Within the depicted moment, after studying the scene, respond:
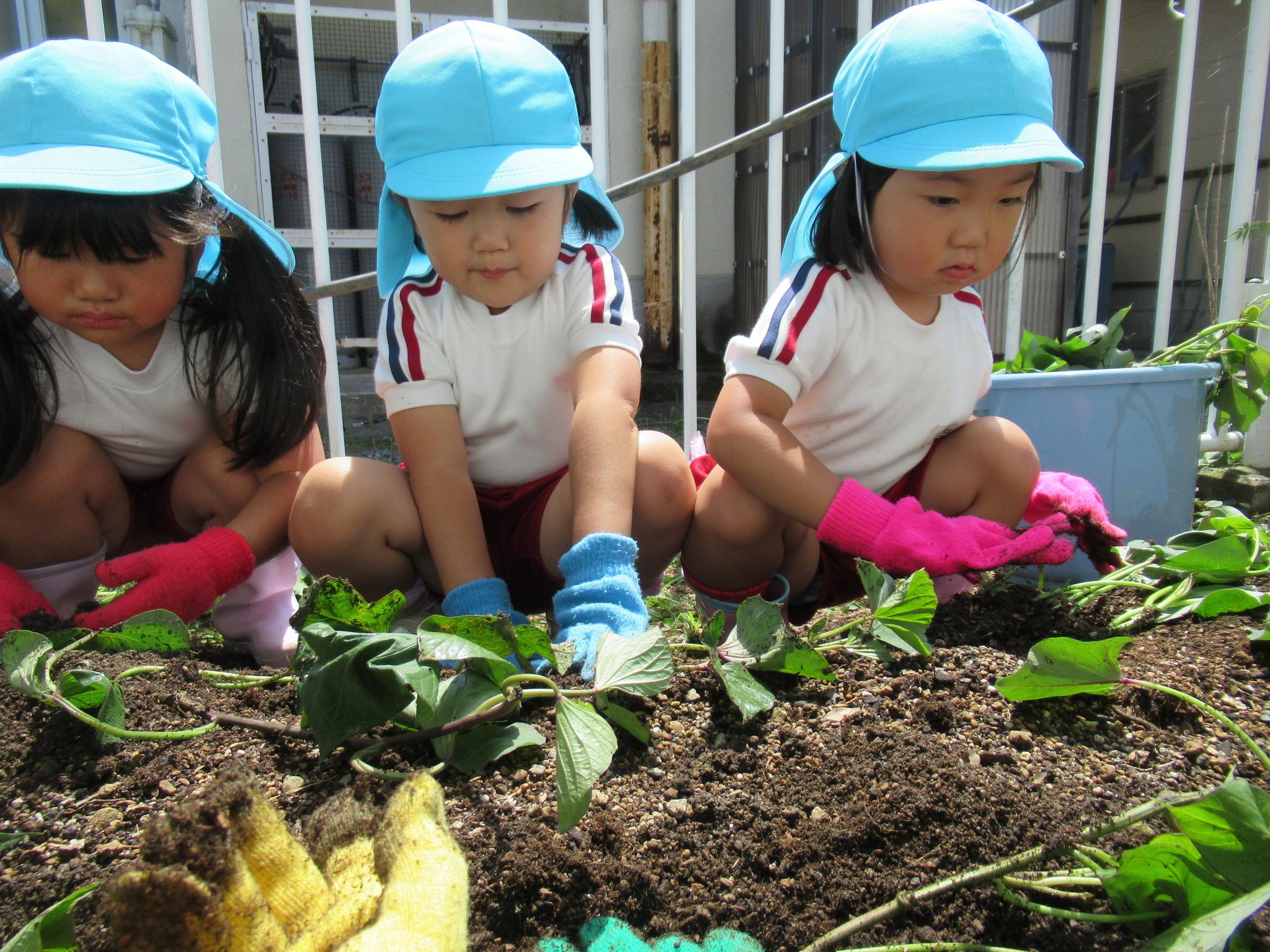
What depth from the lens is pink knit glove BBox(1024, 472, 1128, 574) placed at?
134 cm

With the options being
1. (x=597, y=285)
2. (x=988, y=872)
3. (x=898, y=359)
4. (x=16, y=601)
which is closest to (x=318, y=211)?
(x=597, y=285)

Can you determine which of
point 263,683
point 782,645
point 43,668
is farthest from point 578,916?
point 43,668

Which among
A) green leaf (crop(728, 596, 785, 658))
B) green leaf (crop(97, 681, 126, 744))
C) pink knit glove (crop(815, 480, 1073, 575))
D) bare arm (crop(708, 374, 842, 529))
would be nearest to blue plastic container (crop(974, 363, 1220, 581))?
pink knit glove (crop(815, 480, 1073, 575))

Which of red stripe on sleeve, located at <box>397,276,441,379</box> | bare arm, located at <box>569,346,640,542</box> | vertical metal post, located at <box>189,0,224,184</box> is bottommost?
bare arm, located at <box>569,346,640,542</box>

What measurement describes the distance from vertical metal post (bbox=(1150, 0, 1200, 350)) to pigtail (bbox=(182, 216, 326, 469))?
84.5 inches

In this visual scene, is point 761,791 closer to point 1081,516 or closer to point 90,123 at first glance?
point 1081,516

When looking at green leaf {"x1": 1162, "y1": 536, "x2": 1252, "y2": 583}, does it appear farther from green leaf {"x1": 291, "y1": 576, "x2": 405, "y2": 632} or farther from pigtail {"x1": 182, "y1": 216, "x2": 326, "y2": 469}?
pigtail {"x1": 182, "y1": 216, "x2": 326, "y2": 469}

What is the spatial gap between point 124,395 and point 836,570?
1.21m

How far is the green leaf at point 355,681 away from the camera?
0.76m

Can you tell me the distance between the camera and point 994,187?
1.26 m

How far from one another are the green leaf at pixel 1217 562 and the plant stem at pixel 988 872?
64cm

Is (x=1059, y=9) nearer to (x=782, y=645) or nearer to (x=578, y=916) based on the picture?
(x=782, y=645)

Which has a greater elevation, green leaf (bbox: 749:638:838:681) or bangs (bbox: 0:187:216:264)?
bangs (bbox: 0:187:216:264)

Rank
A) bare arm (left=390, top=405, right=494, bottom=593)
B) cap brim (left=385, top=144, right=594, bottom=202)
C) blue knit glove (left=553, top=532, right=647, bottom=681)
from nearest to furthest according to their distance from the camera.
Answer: blue knit glove (left=553, top=532, right=647, bottom=681), cap brim (left=385, top=144, right=594, bottom=202), bare arm (left=390, top=405, right=494, bottom=593)
